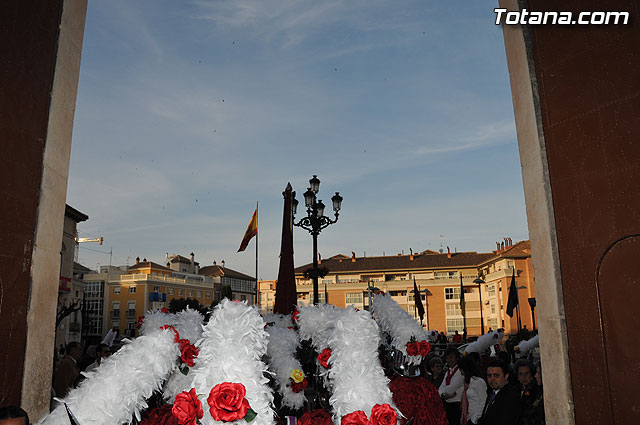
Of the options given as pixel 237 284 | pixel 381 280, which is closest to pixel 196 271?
pixel 237 284

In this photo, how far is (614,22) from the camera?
400cm

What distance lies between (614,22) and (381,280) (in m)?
58.3

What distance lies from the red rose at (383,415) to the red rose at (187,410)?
3.51 ft

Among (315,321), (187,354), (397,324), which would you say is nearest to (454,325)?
(397,324)

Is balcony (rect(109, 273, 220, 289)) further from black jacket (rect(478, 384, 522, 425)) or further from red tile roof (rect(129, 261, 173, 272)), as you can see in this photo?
black jacket (rect(478, 384, 522, 425))

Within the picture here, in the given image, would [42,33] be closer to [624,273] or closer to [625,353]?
[624,273]

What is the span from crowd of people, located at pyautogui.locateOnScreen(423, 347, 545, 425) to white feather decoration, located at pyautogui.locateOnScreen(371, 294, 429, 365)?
2.64ft

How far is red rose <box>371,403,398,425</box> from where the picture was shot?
3.02 metres

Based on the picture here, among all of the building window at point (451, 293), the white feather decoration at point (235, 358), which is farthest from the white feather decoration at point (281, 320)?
the building window at point (451, 293)

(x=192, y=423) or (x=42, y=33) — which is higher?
(x=42, y=33)

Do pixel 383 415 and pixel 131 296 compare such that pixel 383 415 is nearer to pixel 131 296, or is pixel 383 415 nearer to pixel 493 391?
pixel 493 391

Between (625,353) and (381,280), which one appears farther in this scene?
(381,280)

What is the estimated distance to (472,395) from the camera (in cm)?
577

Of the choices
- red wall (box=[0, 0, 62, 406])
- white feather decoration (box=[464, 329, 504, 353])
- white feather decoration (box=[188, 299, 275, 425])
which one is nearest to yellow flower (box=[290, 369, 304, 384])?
white feather decoration (box=[188, 299, 275, 425])
